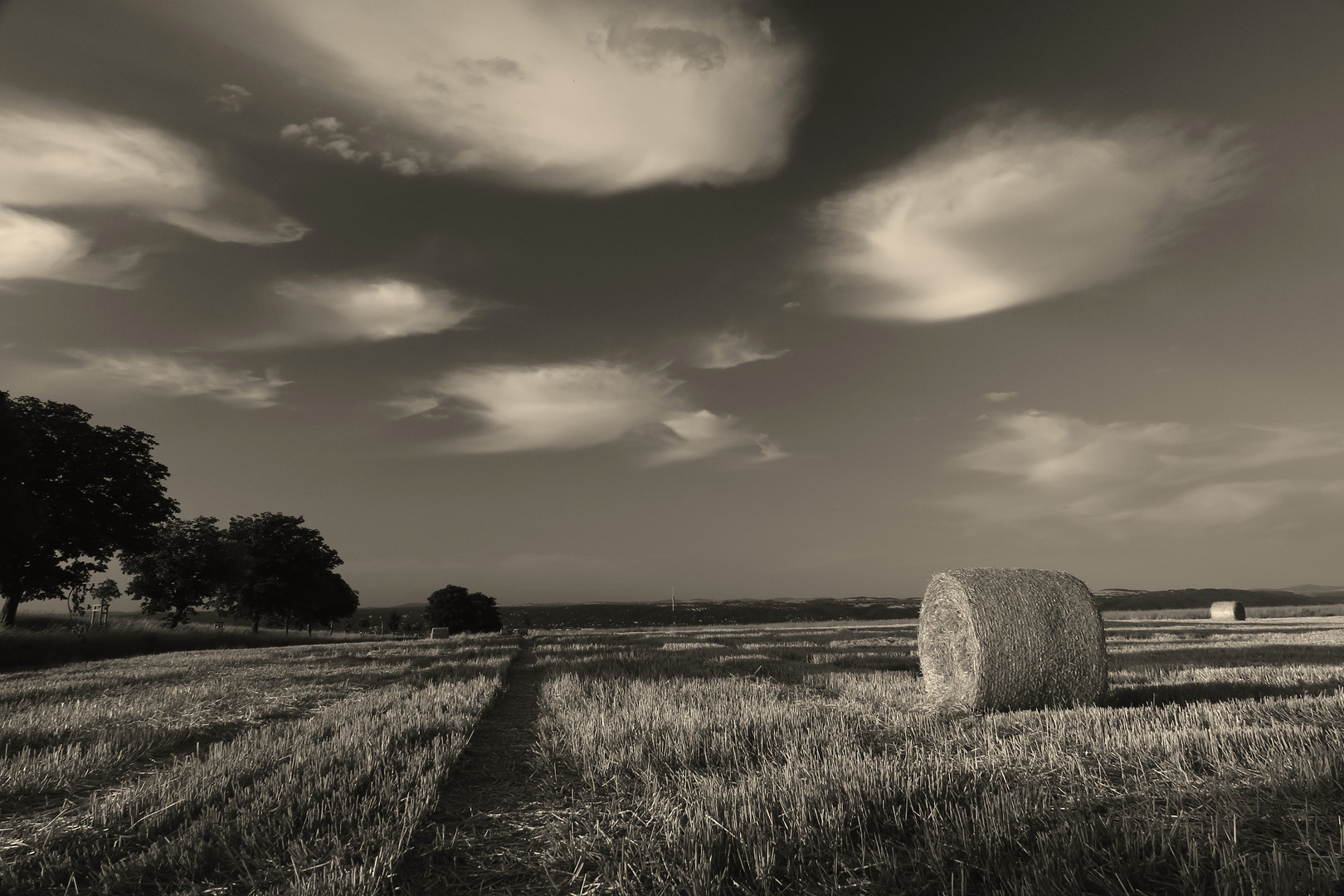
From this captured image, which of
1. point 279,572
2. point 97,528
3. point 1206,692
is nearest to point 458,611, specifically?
point 279,572

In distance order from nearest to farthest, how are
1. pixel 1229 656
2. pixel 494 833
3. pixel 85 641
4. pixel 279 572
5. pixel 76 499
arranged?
pixel 494 833 → pixel 1229 656 → pixel 85 641 → pixel 76 499 → pixel 279 572

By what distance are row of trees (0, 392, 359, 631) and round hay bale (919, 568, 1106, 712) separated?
2773 cm

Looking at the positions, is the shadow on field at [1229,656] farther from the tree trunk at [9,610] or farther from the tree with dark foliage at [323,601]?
the tree with dark foliage at [323,601]

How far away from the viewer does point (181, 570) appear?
42938 millimetres

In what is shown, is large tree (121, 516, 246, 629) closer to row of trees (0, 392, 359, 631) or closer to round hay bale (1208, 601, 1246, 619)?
row of trees (0, 392, 359, 631)

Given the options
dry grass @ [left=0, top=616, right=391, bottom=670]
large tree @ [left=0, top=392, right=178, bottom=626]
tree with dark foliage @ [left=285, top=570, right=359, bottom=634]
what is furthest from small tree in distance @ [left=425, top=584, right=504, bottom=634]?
large tree @ [left=0, top=392, right=178, bottom=626]

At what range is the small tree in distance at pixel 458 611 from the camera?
219 feet

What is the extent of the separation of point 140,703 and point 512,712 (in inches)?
217

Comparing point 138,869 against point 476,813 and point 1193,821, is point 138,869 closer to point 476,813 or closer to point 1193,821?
point 476,813

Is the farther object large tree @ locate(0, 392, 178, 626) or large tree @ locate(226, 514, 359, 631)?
large tree @ locate(226, 514, 359, 631)

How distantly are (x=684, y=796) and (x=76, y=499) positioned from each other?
3438cm

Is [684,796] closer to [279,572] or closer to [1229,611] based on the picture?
[1229,611]

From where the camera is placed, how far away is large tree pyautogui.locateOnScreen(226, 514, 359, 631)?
49.2 metres

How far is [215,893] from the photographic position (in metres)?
3.65
